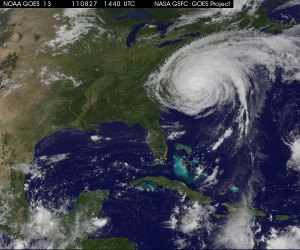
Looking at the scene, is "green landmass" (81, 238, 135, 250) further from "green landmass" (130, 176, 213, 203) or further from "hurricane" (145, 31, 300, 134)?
"hurricane" (145, 31, 300, 134)

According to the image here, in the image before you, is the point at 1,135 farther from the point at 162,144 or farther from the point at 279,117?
the point at 279,117

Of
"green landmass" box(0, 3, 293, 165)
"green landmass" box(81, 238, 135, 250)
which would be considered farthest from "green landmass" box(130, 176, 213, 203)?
"green landmass" box(81, 238, 135, 250)

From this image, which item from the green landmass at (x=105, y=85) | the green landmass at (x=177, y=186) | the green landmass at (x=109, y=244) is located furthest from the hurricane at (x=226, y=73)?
the green landmass at (x=109, y=244)

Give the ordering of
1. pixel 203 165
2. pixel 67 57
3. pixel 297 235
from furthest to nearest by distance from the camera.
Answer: pixel 67 57, pixel 203 165, pixel 297 235

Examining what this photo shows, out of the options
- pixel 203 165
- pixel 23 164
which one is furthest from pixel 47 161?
pixel 203 165

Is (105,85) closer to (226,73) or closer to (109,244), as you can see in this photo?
(226,73)

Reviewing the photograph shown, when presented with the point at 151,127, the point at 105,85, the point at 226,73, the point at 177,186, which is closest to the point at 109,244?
the point at 177,186

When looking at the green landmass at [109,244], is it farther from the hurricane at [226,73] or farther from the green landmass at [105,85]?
the hurricane at [226,73]
